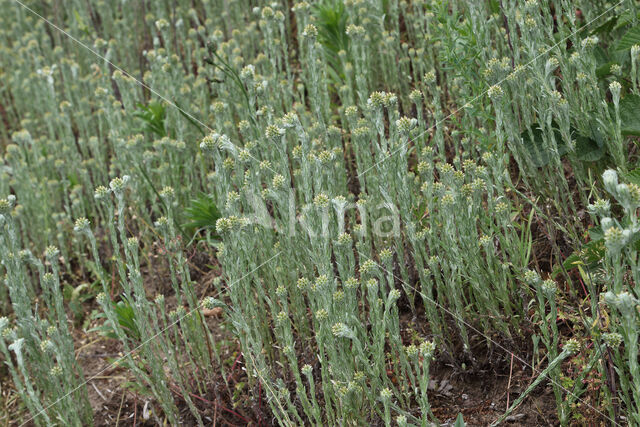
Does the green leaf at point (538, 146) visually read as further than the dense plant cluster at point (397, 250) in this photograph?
Yes

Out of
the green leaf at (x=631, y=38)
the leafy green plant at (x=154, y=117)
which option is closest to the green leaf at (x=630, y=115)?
the green leaf at (x=631, y=38)

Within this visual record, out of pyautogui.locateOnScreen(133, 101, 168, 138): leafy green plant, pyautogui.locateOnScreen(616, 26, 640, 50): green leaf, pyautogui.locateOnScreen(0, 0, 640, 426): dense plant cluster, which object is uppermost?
pyautogui.locateOnScreen(133, 101, 168, 138): leafy green plant

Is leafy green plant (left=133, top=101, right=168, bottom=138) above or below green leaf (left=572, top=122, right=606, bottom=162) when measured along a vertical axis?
above

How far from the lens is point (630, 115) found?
2.61 meters

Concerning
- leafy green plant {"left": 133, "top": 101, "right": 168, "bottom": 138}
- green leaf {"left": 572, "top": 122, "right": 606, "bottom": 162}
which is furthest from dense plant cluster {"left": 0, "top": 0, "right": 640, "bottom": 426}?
leafy green plant {"left": 133, "top": 101, "right": 168, "bottom": 138}

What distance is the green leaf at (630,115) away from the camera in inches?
102

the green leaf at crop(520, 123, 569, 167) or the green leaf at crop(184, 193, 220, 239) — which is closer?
the green leaf at crop(520, 123, 569, 167)

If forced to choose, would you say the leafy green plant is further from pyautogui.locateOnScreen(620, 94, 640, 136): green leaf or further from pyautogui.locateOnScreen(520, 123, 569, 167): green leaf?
pyautogui.locateOnScreen(620, 94, 640, 136): green leaf

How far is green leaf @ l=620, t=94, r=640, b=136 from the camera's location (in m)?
2.59

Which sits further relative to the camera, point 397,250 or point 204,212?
point 204,212

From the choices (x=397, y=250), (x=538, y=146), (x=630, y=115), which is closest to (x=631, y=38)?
(x=630, y=115)

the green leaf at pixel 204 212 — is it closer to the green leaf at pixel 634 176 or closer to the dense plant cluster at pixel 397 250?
the dense plant cluster at pixel 397 250

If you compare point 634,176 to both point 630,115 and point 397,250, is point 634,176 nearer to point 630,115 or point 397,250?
point 630,115

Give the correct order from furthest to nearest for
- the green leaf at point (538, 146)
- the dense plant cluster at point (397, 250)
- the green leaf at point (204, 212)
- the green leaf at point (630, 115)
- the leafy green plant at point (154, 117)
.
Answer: the leafy green plant at point (154, 117) < the green leaf at point (204, 212) < the green leaf at point (538, 146) < the green leaf at point (630, 115) < the dense plant cluster at point (397, 250)
